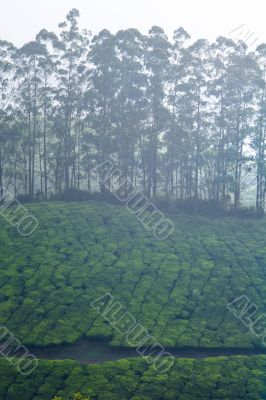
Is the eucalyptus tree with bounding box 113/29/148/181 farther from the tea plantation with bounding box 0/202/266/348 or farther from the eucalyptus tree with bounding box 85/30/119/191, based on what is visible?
the tea plantation with bounding box 0/202/266/348

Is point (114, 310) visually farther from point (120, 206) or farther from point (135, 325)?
point (120, 206)

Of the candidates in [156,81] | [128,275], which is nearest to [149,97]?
[156,81]

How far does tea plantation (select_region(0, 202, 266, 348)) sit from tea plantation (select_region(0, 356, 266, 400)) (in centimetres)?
174

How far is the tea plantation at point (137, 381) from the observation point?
1812 centimetres

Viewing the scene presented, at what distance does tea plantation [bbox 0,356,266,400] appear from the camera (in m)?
18.1

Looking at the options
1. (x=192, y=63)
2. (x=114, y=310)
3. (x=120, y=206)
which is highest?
(x=192, y=63)

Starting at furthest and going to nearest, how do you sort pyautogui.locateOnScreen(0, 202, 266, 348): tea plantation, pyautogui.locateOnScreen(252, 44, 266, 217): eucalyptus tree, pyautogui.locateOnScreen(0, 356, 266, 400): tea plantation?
pyautogui.locateOnScreen(252, 44, 266, 217): eucalyptus tree < pyautogui.locateOnScreen(0, 202, 266, 348): tea plantation < pyautogui.locateOnScreen(0, 356, 266, 400): tea plantation

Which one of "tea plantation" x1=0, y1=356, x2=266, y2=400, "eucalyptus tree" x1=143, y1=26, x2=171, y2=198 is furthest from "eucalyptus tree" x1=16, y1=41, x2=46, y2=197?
"tea plantation" x1=0, y1=356, x2=266, y2=400

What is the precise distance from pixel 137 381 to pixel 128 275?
Result: 7957 mm

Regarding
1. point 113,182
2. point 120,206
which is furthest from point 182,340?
point 113,182

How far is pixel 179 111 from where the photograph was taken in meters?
38.6

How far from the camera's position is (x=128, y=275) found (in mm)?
26250

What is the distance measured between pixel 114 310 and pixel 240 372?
21.4ft

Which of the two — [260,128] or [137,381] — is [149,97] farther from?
[137,381]
